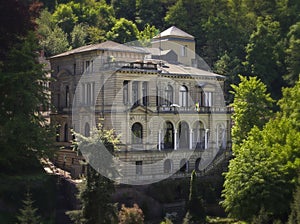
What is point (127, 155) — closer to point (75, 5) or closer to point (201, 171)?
point (201, 171)

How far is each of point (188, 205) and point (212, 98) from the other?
2052 centimetres

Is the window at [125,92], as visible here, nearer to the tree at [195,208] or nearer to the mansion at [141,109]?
the mansion at [141,109]

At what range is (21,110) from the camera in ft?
152

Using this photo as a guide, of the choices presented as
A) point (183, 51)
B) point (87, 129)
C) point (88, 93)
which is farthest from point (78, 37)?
point (87, 129)

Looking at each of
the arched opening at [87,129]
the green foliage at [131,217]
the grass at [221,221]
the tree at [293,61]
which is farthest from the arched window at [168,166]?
the tree at [293,61]

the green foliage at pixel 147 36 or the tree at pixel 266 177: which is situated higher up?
the green foliage at pixel 147 36

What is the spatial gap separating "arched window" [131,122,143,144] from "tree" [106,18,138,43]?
33.4m

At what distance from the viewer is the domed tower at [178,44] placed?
2867 inches

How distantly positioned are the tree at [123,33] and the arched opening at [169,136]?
30345 millimetres

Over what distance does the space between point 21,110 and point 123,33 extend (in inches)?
1750

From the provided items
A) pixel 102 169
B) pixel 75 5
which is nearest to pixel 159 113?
pixel 102 169

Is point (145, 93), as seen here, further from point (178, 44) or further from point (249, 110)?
point (178, 44)

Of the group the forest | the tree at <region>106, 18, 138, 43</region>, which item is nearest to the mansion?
the forest

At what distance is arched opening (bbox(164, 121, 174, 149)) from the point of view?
59.9 m
